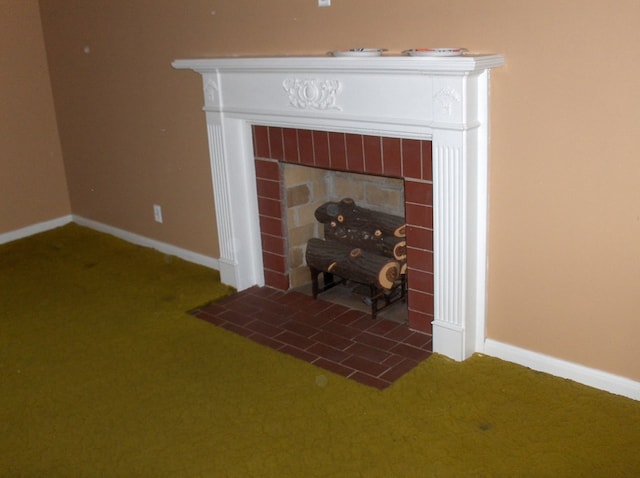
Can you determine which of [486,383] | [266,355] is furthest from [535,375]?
[266,355]

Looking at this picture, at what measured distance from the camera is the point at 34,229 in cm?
520

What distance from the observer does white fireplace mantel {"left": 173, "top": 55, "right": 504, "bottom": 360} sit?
2.82 meters

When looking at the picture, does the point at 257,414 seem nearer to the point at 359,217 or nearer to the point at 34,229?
the point at 359,217

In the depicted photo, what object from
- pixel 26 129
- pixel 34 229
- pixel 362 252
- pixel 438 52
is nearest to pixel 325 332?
pixel 362 252

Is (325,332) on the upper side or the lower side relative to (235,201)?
lower

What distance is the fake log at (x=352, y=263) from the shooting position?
11.5ft

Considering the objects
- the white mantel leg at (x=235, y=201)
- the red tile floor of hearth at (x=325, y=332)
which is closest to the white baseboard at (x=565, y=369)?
the red tile floor of hearth at (x=325, y=332)

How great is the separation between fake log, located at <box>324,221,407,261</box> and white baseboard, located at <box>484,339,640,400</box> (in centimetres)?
Result: 67

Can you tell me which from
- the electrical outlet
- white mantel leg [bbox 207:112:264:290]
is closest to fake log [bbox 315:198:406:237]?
white mantel leg [bbox 207:112:264:290]

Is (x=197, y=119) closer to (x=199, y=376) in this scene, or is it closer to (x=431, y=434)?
(x=199, y=376)

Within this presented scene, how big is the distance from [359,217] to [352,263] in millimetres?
304

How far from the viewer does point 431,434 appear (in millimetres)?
2652

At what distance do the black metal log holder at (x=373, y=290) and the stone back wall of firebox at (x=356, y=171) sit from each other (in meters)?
0.20

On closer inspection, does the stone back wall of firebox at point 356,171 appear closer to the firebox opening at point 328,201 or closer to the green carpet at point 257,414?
the firebox opening at point 328,201
